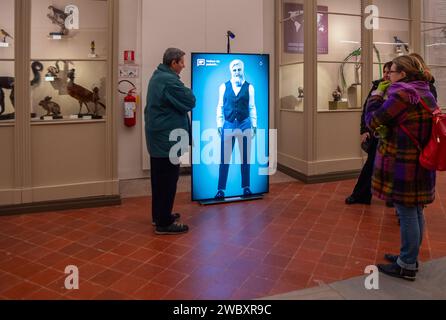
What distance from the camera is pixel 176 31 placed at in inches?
253

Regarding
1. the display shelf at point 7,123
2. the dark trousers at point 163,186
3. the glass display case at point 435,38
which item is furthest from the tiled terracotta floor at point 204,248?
the glass display case at point 435,38

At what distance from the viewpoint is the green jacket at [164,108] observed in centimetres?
373

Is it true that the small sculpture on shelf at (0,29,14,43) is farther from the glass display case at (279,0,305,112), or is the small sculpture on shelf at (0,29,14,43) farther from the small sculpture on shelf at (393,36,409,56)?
the small sculpture on shelf at (393,36,409,56)

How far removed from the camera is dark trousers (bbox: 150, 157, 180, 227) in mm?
3922

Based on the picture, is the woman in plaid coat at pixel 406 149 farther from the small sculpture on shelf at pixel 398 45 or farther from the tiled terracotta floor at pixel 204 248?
the small sculpture on shelf at pixel 398 45

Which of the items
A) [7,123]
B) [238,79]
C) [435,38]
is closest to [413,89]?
[238,79]

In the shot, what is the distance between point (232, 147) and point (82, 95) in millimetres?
1893

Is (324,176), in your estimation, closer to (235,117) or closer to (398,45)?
(235,117)

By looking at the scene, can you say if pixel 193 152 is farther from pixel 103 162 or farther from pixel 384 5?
pixel 384 5

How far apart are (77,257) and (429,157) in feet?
9.07

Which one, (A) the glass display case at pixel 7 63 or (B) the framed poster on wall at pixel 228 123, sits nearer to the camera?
(A) the glass display case at pixel 7 63

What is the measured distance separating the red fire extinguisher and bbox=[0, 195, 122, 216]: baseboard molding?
162 centimetres

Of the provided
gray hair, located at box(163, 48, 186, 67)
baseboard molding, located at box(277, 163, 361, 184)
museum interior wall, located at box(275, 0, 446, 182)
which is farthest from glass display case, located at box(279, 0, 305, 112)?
gray hair, located at box(163, 48, 186, 67)
